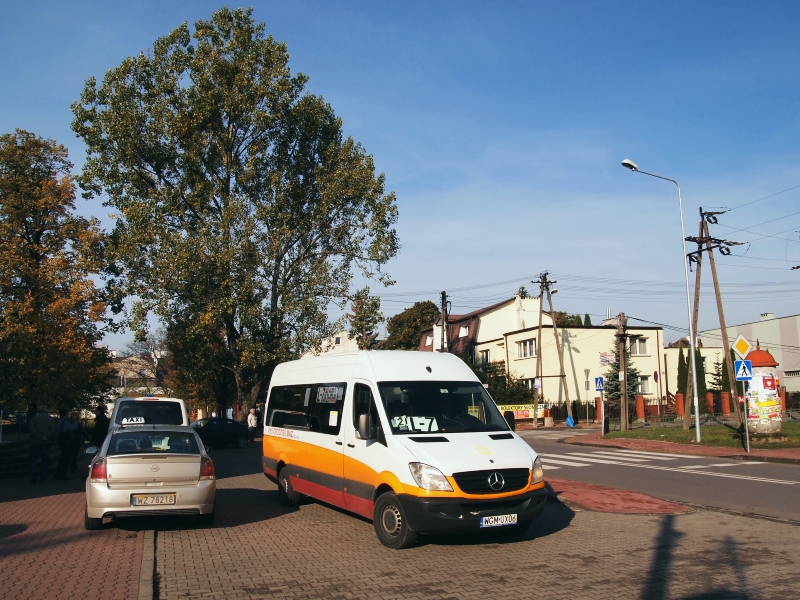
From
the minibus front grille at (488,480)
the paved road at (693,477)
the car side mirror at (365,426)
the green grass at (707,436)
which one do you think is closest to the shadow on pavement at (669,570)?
the minibus front grille at (488,480)

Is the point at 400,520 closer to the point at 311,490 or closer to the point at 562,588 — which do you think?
the point at 562,588

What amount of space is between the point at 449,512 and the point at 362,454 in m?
1.66

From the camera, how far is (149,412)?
1594 cm

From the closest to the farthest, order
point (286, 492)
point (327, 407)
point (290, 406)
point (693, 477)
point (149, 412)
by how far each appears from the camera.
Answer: point (327, 407)
point (286, 492)
point (290, 406)
point (149, 412)
point (693, 477)

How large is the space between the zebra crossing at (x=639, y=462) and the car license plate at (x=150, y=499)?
1154cm

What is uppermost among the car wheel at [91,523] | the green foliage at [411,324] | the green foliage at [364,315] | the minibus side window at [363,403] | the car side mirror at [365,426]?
the green foliage at [411,324]

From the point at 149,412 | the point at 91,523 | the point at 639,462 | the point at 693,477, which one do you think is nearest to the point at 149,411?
the point at 149,412

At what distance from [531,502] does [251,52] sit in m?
27.3

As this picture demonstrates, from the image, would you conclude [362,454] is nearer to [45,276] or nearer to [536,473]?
[536,473]

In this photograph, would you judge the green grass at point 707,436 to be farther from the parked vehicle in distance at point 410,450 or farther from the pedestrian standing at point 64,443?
the pedestrian standing at point 64,443

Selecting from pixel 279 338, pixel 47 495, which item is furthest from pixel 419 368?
pixel 279 338

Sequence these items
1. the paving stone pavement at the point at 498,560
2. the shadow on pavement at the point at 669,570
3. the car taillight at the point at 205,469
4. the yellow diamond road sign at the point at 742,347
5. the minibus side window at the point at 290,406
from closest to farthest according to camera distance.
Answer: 1. the shadow on pavement at the point at 669,570
2. the paving stone pavement at the point at 498,560
3. the car taillight at the point at 205,469
4. the minibus side window at the point at 290,406
5. the yellow diamond road sign at the point at 742,347

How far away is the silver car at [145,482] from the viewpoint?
30.4 feet

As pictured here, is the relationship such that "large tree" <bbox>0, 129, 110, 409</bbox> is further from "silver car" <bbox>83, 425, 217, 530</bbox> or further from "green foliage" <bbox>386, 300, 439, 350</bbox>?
"green foliage" <bbox>386, 300, 439, 350</bbox>
